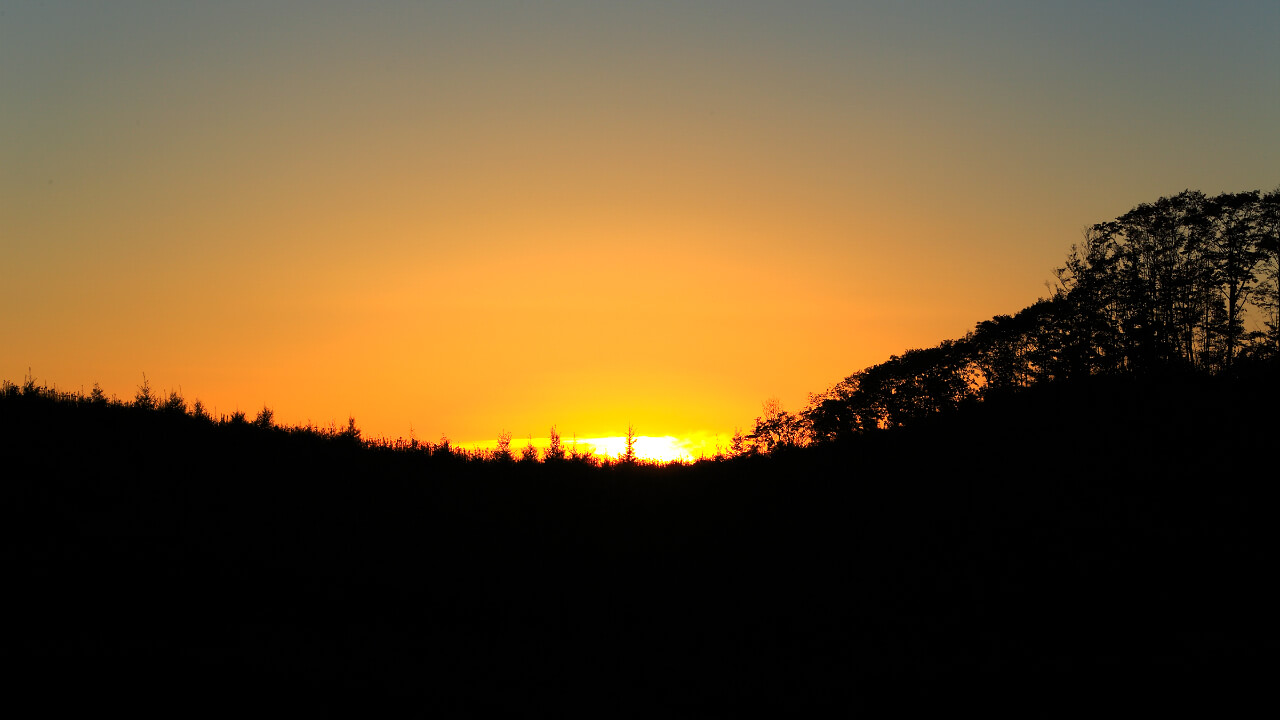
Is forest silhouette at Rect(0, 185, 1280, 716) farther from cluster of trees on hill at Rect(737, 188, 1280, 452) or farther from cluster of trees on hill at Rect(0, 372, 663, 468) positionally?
cluster of trees on hill at Rect(737, 188, 1280, 452)

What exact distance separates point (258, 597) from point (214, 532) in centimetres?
164

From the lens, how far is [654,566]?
10727 millimetres

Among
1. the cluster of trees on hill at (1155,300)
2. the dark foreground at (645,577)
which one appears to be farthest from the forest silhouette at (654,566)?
the cluster of trees on hill at (1155,300)

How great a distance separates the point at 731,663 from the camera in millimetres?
8633

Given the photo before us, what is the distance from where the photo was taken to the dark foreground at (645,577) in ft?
26.0

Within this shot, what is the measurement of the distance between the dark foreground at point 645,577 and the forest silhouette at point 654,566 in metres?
0.04

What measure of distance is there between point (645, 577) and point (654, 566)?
1.06ft

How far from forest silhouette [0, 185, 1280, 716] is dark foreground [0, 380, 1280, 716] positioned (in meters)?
0.04

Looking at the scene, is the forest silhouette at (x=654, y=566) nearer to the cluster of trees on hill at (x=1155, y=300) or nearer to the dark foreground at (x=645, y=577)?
the dark foreground at (x=645, y=577)

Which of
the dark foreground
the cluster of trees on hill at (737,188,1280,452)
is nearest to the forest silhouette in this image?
the dark foreground

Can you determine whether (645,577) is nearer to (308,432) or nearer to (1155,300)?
(308,432)

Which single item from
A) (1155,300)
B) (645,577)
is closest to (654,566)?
(645,577)

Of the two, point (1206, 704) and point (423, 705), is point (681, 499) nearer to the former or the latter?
point (423, 705)

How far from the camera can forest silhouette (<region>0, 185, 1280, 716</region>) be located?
7.98m
